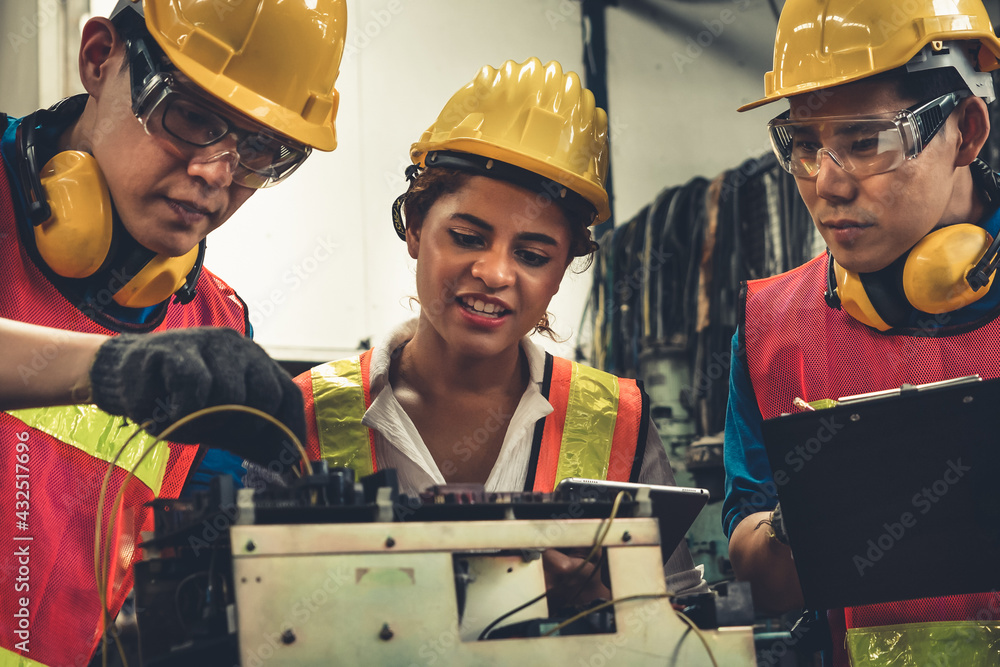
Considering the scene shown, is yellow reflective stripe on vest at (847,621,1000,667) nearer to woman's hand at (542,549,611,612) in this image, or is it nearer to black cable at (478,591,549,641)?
woman's hand at (542,549,611,612)

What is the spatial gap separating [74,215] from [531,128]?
37.6 inches

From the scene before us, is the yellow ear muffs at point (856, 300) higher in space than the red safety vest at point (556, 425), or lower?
higher

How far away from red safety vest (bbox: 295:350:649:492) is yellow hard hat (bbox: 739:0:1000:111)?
79cm

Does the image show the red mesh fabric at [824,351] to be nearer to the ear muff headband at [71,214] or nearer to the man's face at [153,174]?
the man's face at [153,174]

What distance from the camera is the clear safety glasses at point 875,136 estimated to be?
5.89ft

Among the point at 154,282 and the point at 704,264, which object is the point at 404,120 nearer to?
the point at 704,264

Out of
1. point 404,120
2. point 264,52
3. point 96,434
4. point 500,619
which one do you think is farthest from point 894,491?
point 404,120

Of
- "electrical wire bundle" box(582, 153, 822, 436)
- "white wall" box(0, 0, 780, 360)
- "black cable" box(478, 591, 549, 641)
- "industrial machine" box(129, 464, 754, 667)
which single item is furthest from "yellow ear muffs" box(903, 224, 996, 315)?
"white wall" box(0, 0, 780, 360)

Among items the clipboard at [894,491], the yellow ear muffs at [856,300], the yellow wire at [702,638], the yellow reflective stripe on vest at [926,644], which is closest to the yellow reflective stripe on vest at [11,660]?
the yellow wire at [702,638]

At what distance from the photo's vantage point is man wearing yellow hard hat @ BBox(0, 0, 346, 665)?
1.65 m

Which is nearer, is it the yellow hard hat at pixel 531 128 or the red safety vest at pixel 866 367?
the red safety vest at pixel 866 367

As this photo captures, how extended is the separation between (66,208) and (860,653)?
1743mm

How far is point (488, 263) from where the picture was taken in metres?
1.89

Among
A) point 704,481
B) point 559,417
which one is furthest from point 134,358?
point 704,481
